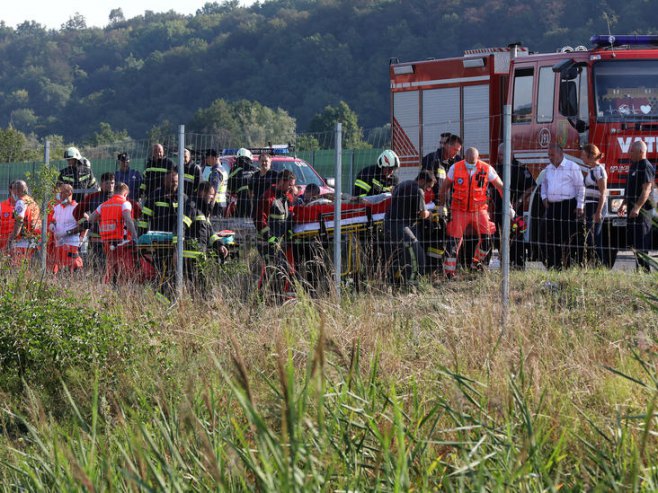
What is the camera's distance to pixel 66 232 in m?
12.0

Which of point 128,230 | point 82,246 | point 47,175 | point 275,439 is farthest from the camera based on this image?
point 82,246

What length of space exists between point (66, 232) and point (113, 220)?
3.07 ft

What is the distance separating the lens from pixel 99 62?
126 metres

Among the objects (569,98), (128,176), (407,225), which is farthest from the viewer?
(128,176)

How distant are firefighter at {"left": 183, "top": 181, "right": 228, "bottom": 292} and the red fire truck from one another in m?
2.66

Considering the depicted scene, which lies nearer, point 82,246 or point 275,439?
point 275,439

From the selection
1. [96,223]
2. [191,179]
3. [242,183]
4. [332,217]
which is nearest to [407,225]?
[332,217]

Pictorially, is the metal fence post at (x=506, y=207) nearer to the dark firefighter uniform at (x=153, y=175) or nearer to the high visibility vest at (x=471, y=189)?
the high visibility vest at (x=471, y=189)

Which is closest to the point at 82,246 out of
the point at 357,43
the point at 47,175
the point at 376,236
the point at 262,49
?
the point at 47,175

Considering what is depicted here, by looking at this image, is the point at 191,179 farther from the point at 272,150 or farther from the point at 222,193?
the point at 272,150

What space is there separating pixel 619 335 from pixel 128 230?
19.9 ft

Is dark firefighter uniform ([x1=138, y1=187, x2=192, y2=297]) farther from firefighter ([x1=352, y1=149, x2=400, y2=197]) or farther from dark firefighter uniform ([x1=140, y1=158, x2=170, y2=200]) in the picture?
firefighter ([x1=352, y1=149, x2=400, y2=197])

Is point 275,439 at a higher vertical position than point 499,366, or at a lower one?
higher

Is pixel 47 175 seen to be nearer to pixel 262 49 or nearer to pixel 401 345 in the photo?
pixel 401 345
